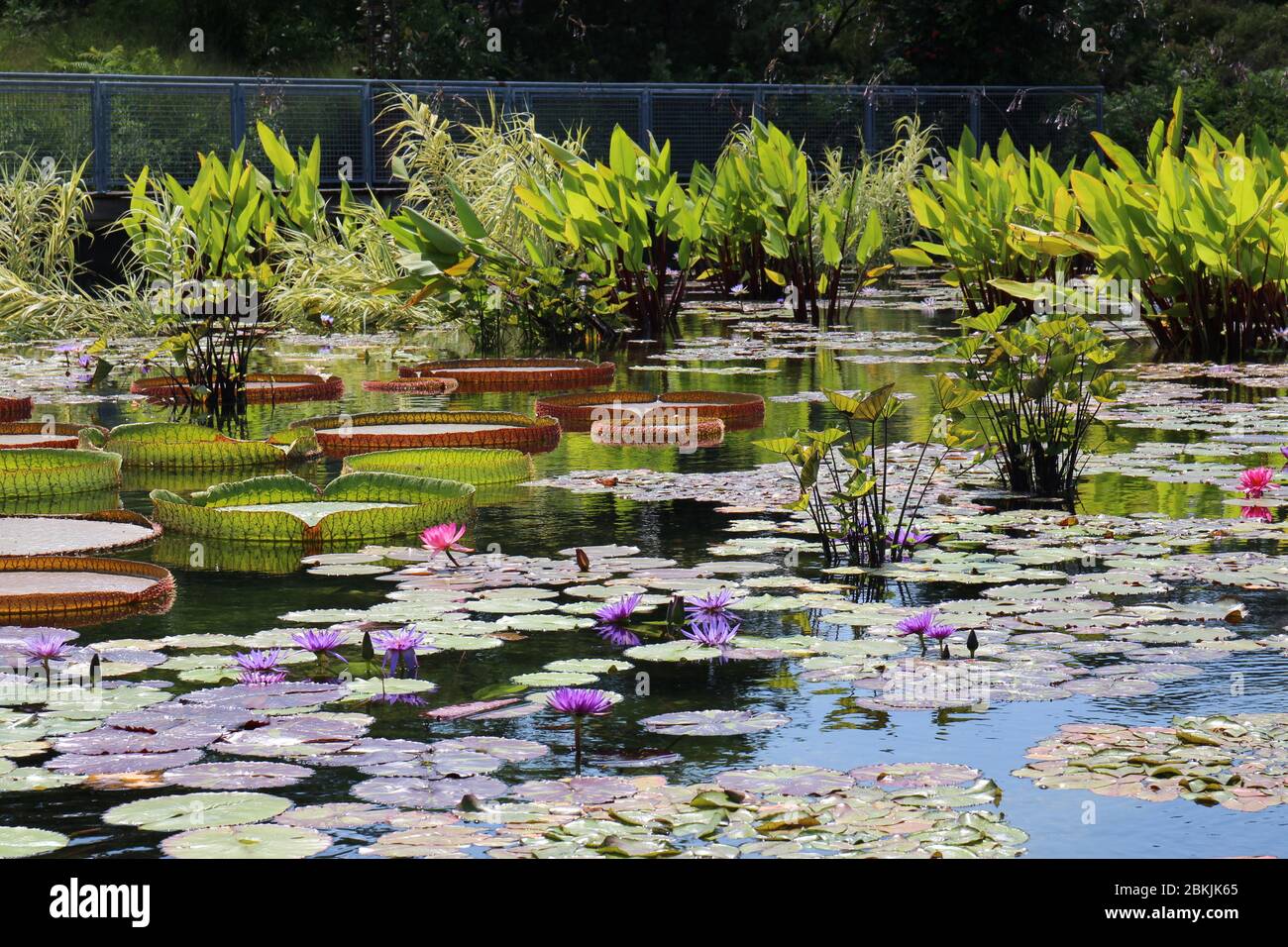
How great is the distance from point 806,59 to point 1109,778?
2620 cm

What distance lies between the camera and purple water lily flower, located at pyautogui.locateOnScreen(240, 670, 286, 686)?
3676 mm

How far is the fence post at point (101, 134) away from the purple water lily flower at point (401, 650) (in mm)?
12710

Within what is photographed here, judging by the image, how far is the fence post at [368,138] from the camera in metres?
17.5

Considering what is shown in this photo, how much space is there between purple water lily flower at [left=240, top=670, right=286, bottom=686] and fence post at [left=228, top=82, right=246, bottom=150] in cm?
1333

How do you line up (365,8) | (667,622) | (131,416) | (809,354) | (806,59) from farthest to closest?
(806,59)
(365,8)
(809,354)
(131,416)
(667,622)

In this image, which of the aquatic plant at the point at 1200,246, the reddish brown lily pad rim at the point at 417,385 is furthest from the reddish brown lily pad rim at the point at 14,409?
the aquatic plant at the point at 1200,246

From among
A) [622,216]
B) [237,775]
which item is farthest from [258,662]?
[622,216]

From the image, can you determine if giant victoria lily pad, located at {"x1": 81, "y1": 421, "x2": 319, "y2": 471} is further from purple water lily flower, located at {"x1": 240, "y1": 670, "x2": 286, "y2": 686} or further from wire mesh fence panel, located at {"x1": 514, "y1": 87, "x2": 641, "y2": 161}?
wire mesh fence panel, located at {"x1": 514, "y1": 87, "x2": 641, "y2": 161}

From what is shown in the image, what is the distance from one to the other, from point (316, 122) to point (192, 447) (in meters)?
11.3

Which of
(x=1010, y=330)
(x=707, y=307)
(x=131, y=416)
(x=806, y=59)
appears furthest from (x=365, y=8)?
(x=1010, y=330)

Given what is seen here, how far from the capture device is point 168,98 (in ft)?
52.9

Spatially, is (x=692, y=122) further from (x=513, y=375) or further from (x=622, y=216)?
(x=513, y=375)

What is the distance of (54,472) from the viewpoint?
6.03 metres
